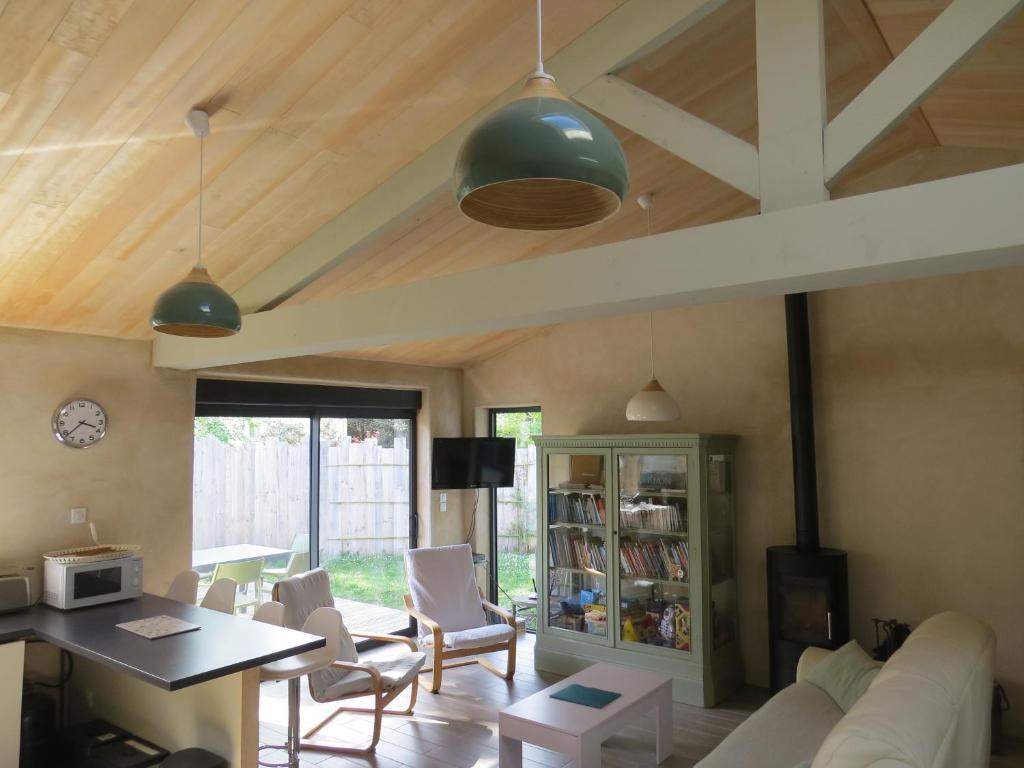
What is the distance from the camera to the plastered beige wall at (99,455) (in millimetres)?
4184

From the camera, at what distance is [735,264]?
249 cm

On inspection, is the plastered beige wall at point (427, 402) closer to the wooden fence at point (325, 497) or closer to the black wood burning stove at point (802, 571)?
the wooden fence at point (325, 497)

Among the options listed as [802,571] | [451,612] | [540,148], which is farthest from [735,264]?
[451,612]

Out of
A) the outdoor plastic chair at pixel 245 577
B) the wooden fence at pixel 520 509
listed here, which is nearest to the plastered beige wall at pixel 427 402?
the wooden fence at pixel 520 509

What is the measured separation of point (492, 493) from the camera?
23.1ft

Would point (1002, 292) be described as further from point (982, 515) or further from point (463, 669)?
point (463, 669)

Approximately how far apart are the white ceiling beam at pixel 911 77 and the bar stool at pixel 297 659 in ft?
9.85

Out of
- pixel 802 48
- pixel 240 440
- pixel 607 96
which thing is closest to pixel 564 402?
pixel 240 440

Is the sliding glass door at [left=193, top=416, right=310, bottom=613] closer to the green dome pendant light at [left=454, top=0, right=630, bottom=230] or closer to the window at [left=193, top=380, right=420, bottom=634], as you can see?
the window at [left=193, top=380, right=420, bottom=634]

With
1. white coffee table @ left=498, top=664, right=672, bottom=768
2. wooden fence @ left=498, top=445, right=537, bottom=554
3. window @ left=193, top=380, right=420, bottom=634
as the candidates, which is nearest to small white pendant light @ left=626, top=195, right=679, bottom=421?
white coffee table @ left=498, top=664, right=672, bottom=768

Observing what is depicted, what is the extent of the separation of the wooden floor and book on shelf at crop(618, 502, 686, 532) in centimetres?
119

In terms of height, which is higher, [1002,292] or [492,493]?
[1002,292]

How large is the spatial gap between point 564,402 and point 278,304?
9.19 feet

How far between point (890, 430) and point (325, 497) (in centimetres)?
431
